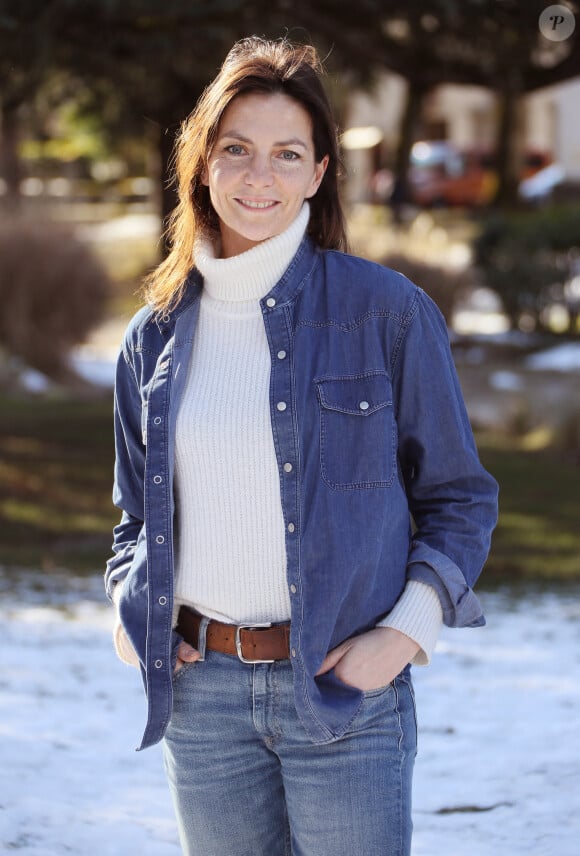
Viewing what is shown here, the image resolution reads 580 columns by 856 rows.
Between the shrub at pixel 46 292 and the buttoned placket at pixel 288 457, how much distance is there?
11.4m

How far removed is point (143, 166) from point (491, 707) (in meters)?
39.0

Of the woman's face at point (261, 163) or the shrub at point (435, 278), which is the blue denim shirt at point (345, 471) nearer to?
the woman's face at point (261, 163)

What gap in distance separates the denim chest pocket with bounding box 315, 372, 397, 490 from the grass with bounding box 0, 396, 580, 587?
519 centimetres

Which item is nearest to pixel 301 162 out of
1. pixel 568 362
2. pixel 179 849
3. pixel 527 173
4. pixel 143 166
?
pixel 179 849

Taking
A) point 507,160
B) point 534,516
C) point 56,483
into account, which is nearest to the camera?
point 534,516

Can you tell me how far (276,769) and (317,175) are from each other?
1106 mm

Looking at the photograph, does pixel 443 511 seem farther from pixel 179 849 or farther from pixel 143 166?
pixel 143 166

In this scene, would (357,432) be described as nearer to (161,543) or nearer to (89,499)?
(161,543)

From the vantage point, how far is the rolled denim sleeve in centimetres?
212

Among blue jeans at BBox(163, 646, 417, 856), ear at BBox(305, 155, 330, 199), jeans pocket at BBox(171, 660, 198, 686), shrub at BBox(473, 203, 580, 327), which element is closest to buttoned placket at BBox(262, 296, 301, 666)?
blue jeans at BBox(163, 646, 417, 856)

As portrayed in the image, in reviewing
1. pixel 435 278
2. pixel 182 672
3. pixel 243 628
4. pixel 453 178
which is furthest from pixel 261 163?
pixel 453 178

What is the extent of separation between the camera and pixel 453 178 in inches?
1355

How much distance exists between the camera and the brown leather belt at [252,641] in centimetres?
211

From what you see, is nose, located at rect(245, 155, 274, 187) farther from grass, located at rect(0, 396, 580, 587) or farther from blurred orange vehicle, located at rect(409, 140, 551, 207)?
blurred orange vehicle, located at rect(409, 140, 551, 207)
